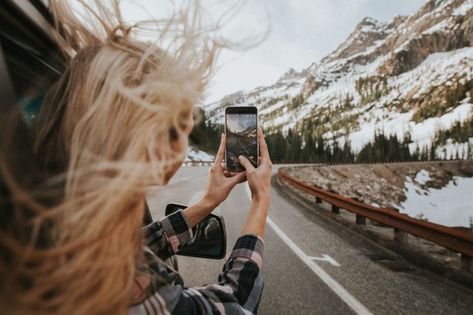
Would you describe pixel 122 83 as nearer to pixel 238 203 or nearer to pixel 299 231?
pixel 299 231

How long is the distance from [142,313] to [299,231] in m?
7.64

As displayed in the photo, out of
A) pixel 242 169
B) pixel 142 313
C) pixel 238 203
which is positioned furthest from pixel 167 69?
pixel 238 203

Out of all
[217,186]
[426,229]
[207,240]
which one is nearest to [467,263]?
[426,229]

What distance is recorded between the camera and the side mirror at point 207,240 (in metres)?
2.46

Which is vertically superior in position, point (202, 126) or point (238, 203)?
point (202, 126)

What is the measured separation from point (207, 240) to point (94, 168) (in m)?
1.73

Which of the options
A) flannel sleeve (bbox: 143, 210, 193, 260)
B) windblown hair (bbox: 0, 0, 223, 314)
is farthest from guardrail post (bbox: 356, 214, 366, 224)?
windblown hair (bbox: 0, 0, 223, 314)

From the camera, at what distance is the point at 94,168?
88 cm

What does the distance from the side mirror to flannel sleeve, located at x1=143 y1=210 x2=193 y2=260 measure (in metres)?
0.39

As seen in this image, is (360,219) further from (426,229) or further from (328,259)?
(328,259)

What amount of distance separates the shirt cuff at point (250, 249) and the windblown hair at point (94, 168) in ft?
1.56

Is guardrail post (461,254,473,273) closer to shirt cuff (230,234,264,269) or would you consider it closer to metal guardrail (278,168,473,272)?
metal guardrail (278,168,473,272)

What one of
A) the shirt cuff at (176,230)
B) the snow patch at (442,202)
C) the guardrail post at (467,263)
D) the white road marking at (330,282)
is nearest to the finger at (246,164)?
the shirt cuff at (176,230)

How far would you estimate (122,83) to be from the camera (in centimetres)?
100
